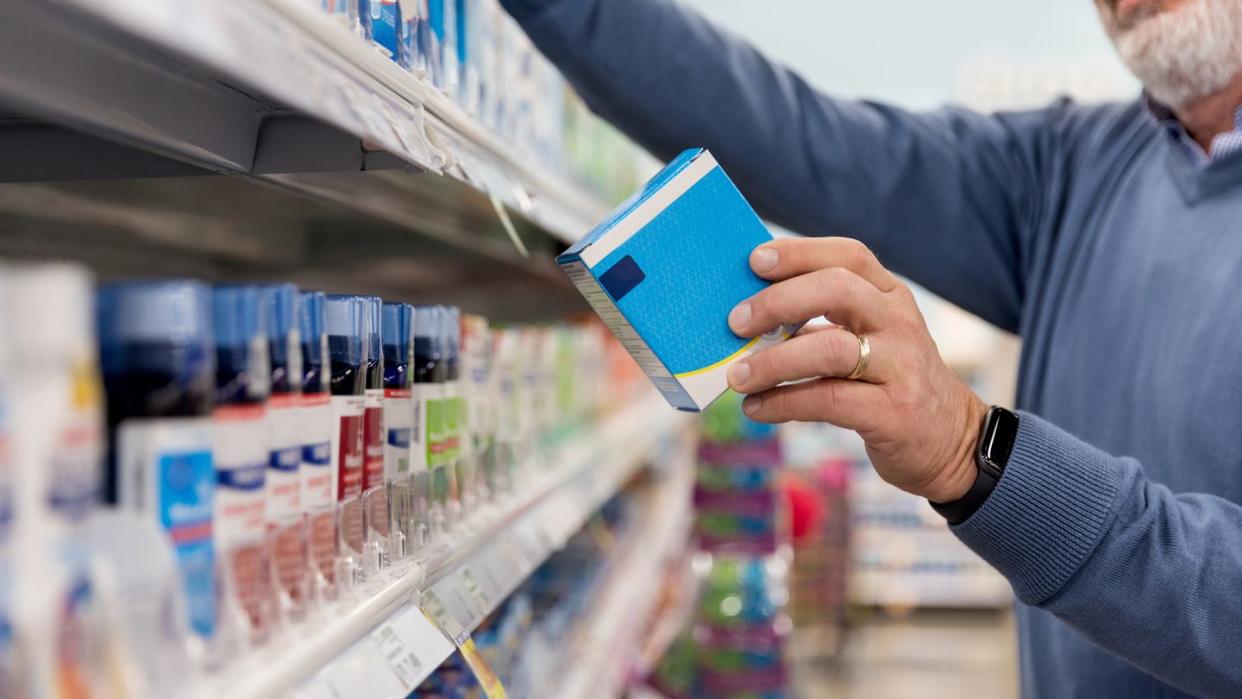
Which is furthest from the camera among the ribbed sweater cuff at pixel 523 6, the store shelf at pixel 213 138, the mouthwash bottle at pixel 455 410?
the ribbed sweater cuff at pixel 523 6

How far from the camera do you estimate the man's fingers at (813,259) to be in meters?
1.00

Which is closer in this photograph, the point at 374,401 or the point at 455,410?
the point at 374,401

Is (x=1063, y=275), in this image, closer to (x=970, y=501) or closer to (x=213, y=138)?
(x=970, y=501)

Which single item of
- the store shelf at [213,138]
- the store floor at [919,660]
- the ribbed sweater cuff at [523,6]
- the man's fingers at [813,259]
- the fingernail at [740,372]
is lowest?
the store floor at [919,660]

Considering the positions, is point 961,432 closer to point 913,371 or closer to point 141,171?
point 913,371

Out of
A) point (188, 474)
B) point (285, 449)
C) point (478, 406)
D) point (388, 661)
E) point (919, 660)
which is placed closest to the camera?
point (188, 474)

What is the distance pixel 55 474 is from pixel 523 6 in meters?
1.01

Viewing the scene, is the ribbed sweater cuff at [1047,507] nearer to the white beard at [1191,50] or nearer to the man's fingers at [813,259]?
the man's fingers at [813,259]

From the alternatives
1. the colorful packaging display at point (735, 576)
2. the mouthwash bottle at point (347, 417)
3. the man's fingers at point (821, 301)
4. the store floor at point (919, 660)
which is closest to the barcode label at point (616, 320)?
the man's fingers at point (821, 301)

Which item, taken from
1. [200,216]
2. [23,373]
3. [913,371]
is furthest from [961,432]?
[200,216]

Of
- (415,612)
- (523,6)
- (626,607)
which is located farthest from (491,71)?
(626,607)

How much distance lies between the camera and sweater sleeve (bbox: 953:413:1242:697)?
3.66ft

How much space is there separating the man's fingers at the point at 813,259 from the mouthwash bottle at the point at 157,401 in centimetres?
54

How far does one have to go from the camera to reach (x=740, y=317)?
3.33 ft
